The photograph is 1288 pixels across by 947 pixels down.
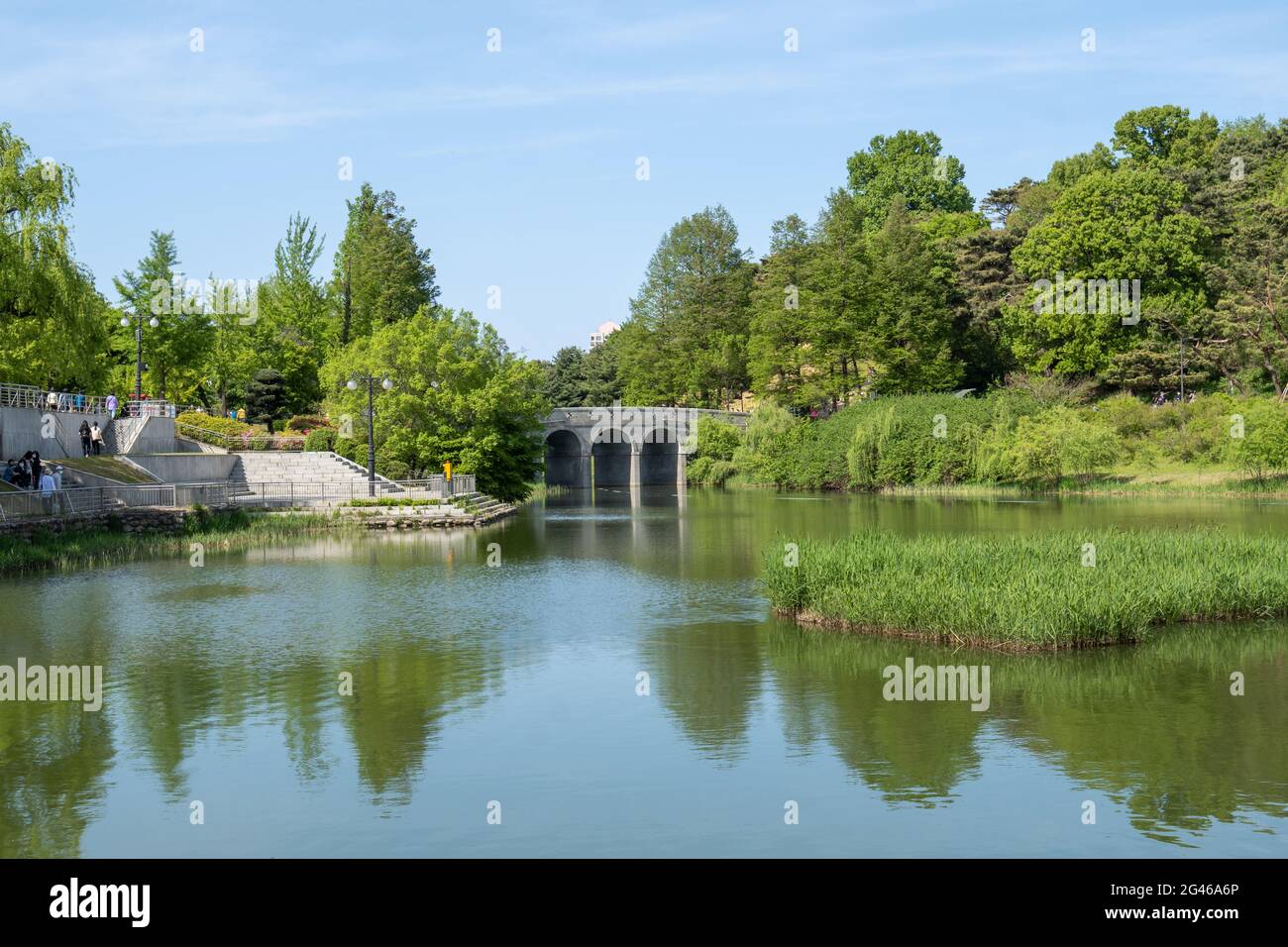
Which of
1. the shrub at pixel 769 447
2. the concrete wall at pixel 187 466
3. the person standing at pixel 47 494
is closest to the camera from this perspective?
the person standing at pixel 47 494

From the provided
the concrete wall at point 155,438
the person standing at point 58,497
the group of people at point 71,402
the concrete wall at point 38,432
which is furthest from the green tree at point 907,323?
the person standing at point 58,497

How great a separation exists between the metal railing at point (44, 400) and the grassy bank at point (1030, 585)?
29.3 m

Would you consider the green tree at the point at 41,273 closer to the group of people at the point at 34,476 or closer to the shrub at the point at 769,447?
the group of people at the point at 34,476

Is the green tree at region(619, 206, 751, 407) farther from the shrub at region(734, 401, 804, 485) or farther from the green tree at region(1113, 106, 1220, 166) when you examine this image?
the green tree at region(1113, 106, 1220, 166)

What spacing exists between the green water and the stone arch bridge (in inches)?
2314

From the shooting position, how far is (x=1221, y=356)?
68.1 meters

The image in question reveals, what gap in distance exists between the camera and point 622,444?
94.1m

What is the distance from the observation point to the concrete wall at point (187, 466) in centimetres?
4641

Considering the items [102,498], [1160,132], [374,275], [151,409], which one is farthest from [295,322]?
[1160,132]

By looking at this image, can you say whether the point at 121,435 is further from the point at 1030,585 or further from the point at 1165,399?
the point at 1165,399

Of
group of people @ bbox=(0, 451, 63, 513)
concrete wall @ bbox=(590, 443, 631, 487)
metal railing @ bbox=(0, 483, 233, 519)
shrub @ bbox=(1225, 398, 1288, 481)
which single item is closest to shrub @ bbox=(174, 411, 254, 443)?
metal railing @ bbox=(0, 483, 233, 519)

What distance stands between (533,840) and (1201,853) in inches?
231
